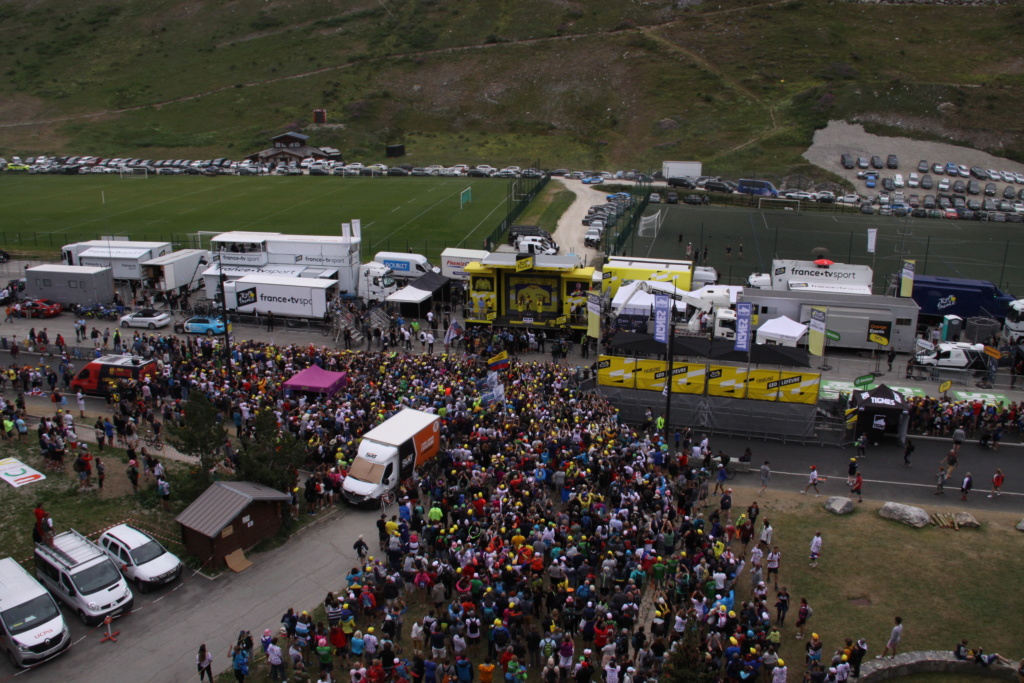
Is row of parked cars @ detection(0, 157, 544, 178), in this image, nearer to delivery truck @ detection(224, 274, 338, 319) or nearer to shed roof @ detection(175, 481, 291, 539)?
delivery truck @ detection(224, 274, 338, 319)

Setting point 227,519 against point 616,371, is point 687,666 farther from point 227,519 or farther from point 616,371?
point 616,371

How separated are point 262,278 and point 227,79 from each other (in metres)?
101

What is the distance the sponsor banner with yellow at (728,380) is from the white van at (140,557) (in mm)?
20105

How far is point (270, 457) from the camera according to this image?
2370 cm

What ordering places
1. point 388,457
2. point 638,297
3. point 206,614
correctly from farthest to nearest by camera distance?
point 638,297
point 388,457
point 206,614

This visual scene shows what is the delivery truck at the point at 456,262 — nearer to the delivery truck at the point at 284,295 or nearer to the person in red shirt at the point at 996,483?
the delivery truck at the point at 284,295

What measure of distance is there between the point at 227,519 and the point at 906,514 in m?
18.8

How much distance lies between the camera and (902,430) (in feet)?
97.6

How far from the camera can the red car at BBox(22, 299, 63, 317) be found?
44.6 m

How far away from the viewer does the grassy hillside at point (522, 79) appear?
10556 centimetres

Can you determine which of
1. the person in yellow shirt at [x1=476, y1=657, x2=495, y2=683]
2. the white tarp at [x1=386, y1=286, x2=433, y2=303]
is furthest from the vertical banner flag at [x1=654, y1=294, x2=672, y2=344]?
the person in yellow shirt at [x1=476, y1=657, x2=495, y2=683]

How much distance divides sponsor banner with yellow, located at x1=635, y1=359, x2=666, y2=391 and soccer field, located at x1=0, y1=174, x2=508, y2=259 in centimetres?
2756

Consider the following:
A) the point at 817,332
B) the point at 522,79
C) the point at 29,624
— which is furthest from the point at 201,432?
the point at 522,79

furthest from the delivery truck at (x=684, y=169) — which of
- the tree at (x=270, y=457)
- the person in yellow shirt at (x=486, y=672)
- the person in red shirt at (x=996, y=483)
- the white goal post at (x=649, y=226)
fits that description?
the person in yellow shirt at (x=486, y=672)
